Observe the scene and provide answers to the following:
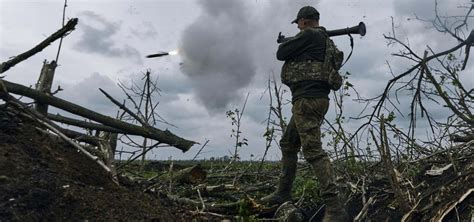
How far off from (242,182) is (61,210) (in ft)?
14.6

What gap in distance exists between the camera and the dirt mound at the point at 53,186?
3305 millimetres

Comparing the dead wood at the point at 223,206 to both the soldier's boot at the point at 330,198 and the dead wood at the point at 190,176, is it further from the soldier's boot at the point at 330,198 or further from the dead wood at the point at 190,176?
the dead wood at the point at 190,176

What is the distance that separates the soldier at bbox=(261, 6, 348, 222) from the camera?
480 centimetres

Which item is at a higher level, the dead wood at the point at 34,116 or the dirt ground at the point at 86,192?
the dead wood at the point at 34,116

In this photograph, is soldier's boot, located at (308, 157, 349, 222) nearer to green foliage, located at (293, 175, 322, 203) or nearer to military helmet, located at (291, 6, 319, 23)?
green foliage, located at (293, 175, 322, 203)

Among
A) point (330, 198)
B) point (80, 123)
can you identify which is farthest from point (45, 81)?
point (330, 198)

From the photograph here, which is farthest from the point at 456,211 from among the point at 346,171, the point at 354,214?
the point at 346,171

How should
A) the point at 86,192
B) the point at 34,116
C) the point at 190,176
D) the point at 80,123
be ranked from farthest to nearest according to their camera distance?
1. the point at 190,176
2. the point at 80,123
3. the point at 34,116
4. the point at 86,192

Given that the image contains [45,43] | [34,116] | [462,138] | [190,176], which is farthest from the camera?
[190,176]

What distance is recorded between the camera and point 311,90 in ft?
16.3

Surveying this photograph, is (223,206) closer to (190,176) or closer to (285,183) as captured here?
(285,183)

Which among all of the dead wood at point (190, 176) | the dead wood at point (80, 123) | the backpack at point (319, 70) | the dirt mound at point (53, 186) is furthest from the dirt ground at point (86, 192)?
the backpack at point (319, 70)

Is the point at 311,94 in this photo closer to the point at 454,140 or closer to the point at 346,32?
the point at 346,32

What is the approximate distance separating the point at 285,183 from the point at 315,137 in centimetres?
87
